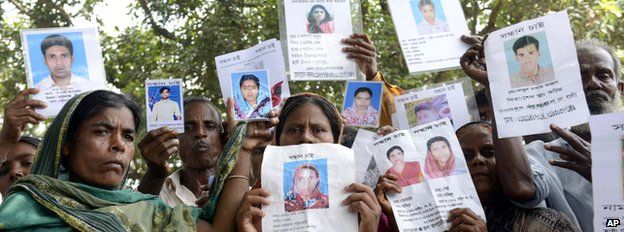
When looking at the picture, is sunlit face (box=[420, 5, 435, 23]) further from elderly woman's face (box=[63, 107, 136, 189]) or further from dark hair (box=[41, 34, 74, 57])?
dark hair (box=[41, 34, 74, 57])

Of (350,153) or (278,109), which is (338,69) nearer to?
(278,109)

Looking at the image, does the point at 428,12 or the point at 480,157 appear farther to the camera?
the point at 428,12

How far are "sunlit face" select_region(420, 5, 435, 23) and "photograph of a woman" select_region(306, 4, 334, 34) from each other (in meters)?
0.51

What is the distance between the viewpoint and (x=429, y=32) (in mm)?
4387

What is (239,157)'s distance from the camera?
3410mm

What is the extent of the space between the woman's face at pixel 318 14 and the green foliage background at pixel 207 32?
13.3 ft

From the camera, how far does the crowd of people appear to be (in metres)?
3.23

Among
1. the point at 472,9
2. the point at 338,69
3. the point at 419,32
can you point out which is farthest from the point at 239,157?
the point at 472,9

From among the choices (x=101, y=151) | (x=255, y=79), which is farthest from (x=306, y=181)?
(x=255, y=79)

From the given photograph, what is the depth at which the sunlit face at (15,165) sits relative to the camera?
491 centimetres

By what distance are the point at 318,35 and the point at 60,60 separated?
1.41 m

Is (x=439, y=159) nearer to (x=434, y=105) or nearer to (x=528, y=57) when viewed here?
(x=528, y=57)

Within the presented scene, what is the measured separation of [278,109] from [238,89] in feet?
0.78

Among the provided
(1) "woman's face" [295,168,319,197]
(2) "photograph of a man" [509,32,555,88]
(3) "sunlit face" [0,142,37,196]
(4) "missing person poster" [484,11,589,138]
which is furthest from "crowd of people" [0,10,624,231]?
(3) "sunlit face" [0,142,37,196]
